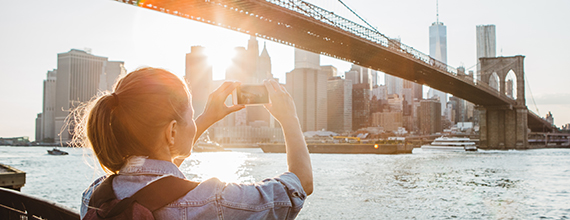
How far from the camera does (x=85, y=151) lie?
1201 mm

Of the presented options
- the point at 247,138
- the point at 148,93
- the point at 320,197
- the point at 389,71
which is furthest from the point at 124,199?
the point at 247,138

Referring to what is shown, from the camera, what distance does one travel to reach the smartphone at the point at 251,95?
1.16 meters

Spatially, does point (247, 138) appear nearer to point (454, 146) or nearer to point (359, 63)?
point (454, 146)

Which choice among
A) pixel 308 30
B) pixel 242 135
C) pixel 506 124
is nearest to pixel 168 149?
pixel 308 30

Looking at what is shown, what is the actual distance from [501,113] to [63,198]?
56029mm

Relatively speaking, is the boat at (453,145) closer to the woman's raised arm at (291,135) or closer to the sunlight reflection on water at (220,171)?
the sunlight reflection on water at (220,171)

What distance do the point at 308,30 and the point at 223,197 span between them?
23187mm

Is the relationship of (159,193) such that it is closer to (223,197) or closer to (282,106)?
(223,197)

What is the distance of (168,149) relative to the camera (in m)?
1.02

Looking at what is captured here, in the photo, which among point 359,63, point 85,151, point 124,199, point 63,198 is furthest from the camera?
point 359,63

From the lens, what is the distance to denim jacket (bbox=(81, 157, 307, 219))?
2.90ft

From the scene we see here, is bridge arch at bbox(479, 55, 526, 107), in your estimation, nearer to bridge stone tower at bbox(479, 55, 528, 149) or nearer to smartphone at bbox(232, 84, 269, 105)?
bridge stone tower at bbox(479, 55, 528, 149)

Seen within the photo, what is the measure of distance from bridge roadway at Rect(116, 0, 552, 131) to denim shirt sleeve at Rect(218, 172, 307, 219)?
16.3 meters

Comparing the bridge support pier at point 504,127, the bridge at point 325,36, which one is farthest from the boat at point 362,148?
the bridge support pier at point 504,127
